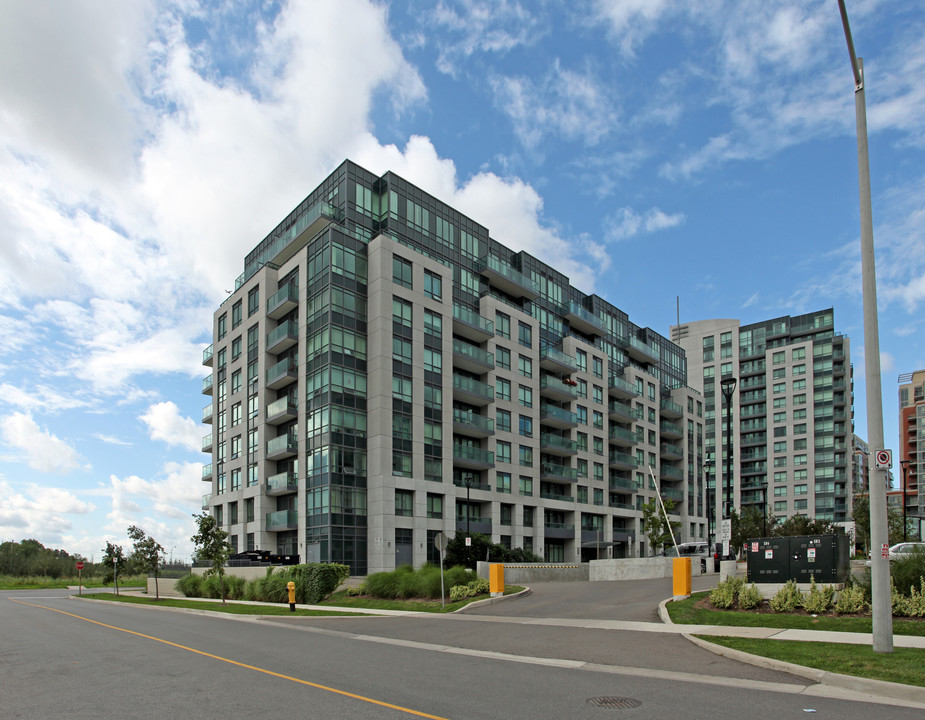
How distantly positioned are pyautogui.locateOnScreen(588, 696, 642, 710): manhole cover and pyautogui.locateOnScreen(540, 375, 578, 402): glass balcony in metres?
54.2

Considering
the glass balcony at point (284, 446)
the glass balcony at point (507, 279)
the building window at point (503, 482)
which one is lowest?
the building window at point (503, 482)

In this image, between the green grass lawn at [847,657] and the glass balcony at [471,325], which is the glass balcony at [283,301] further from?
the green grass lawn at [847,657]

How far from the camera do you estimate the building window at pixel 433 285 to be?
51.8m

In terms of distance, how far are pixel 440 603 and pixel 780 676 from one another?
17217 millimetres

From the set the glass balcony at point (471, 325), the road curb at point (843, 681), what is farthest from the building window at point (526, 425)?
the road curb at point (843, 681)

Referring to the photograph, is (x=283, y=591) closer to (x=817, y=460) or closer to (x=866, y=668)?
(x=866, y=668)

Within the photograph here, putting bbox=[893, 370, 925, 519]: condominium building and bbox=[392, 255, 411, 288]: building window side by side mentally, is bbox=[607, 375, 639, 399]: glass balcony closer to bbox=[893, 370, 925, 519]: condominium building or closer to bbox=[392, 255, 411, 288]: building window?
bbox=[392, 255, 411, 288]: building window

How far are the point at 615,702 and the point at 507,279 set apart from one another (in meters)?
53.5

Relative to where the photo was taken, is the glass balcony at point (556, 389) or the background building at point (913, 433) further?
the background building at point (913, 433)

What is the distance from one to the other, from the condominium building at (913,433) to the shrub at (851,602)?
147142 millimetres

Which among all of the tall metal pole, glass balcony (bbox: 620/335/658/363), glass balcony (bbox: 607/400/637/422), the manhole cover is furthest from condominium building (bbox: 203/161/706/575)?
the manhole cover

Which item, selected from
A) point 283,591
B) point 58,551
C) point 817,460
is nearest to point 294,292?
point 283,591

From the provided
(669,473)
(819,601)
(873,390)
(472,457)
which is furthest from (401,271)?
(669,473)

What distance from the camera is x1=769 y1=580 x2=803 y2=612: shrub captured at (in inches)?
690
